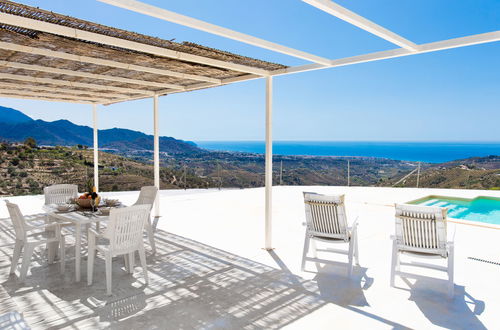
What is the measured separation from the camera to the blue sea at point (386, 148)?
109 feet

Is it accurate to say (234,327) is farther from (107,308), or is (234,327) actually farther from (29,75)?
(29,75)

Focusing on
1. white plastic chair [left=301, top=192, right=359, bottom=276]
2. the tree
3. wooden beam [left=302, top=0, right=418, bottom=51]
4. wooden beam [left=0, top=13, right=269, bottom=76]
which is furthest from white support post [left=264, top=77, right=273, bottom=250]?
the tree

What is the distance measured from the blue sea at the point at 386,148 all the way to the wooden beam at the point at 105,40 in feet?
85.4

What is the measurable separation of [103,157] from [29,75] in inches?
339

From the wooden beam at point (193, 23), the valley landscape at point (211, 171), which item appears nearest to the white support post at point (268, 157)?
the wooden beam at point (193, 23)

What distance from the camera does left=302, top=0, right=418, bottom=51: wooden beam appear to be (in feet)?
8.18

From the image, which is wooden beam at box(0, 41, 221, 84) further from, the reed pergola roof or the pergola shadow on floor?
the pergola shadow on floor

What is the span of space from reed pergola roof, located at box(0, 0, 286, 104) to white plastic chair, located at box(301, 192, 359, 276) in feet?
5.71

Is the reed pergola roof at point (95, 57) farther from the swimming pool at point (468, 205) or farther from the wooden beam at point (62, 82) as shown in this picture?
the swimming pool at point (468, 205)

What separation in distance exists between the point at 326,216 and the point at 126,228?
7.05 feet

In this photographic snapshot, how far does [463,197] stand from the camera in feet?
31.9

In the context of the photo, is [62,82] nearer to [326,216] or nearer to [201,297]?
[201,297]

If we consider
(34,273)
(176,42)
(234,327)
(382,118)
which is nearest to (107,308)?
(234,327)

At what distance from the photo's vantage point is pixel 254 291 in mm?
3547
